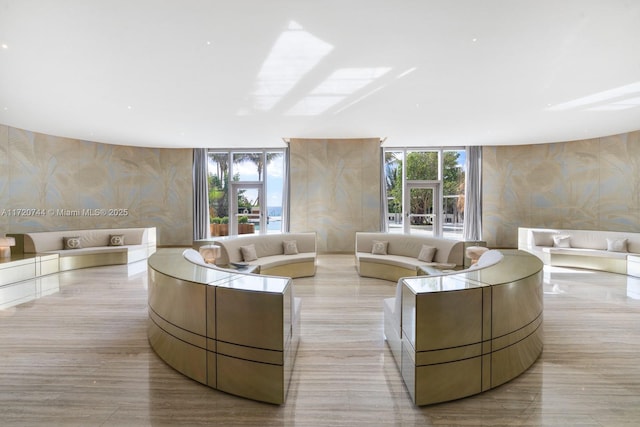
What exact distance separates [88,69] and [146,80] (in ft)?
2.36

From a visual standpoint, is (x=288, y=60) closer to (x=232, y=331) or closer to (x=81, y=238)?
(x=232, y=331)

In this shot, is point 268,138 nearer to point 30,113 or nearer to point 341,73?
point 341,73

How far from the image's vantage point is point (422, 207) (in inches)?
380

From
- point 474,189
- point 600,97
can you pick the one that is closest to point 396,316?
point 600,97

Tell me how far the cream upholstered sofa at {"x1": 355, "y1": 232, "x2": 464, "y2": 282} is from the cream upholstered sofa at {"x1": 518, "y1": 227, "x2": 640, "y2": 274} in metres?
3.31

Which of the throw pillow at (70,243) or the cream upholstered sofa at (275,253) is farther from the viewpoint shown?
the throw pillow at (70,243)

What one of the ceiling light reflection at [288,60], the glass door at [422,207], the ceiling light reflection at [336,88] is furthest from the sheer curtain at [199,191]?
the glass door at [422,207]

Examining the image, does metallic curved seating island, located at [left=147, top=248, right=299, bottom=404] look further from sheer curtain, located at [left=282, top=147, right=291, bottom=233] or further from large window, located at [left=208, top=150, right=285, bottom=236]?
large window, located at [left=208, top=150, right=285, bottom=236]

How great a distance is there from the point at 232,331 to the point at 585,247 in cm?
905

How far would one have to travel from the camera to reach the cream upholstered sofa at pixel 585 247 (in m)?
6.40

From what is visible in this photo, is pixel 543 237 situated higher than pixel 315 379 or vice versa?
pixel 543 237

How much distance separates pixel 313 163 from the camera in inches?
338

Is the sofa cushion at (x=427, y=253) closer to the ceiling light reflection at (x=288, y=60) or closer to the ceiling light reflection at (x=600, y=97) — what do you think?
the ceiling light reflection at (x=600, y=97)

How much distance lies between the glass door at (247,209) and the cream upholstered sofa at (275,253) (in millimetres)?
3631
